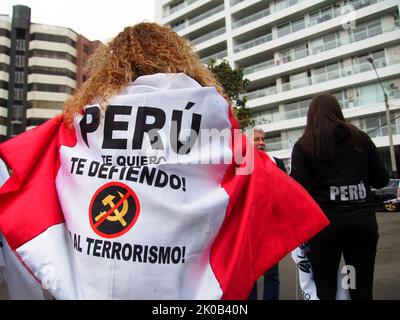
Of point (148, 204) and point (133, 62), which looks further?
point (133, 62)

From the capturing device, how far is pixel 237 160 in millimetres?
1279

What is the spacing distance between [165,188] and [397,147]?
28.8 meters

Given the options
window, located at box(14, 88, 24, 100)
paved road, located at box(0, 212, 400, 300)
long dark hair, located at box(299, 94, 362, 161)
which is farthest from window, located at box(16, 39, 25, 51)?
long dark hair, located at box(299, 94, 362, 161)

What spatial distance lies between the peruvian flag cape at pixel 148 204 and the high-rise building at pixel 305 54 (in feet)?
90.6

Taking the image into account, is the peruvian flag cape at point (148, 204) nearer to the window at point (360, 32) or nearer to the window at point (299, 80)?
the window at point (360, 32)

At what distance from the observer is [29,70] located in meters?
45.8

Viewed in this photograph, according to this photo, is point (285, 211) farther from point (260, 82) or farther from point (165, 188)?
point (260, 82)

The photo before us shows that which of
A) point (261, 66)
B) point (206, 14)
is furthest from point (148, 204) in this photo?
point (206, 14)

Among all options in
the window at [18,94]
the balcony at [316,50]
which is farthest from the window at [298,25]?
the window at [18,94]

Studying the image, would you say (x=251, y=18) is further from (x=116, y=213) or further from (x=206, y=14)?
(x=116, y=213)

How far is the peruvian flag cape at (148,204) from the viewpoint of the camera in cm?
113

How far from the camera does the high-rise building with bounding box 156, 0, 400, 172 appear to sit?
1081 inches

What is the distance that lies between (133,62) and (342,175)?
5.17ft
